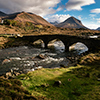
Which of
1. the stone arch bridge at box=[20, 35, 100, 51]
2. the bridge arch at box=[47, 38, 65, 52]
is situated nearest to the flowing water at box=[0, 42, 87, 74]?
the stone arch bridge at box=[20, 35, 100, 51]

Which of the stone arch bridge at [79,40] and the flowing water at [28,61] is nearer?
the flowing water at [28,61]

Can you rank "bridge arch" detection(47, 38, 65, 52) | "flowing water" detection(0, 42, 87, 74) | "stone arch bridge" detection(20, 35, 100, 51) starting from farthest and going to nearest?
"bridge arch" detection(47, 38, 65, 52) → "stone arch bridge" detection(20, 35, 100, 51) → "flowing water" detection(0, 42, 87, 74)

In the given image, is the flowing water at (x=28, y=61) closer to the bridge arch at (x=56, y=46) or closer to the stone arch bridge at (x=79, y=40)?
the stone arch bridge at (x=79, y=40)

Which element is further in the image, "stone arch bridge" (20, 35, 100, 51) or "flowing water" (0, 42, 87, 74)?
"stone arch bridge" (20, 35, 100, 51)

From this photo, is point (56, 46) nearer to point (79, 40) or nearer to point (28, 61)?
point (79, 40)

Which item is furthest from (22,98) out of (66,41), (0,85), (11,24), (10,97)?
(11,24)

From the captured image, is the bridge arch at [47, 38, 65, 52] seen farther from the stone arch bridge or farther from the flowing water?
the flowing water

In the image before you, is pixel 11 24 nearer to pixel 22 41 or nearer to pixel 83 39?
pixel 22 41

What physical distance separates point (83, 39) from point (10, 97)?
3221cm

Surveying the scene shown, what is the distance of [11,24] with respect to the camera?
94.4 metres

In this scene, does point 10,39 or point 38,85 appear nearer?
point 38,85

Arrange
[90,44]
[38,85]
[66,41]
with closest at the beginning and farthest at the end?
[38,85]
[90,44]
[66,41]

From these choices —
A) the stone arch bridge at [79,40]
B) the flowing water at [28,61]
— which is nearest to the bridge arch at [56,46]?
the stone arch bridge at [79,40]

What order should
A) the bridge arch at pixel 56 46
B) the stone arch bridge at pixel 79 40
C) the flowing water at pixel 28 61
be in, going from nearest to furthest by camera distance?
the flowing water at pixel 28 61
the stone arch bridge at pixel 79 40
the bridge arch at pixel 56 46
